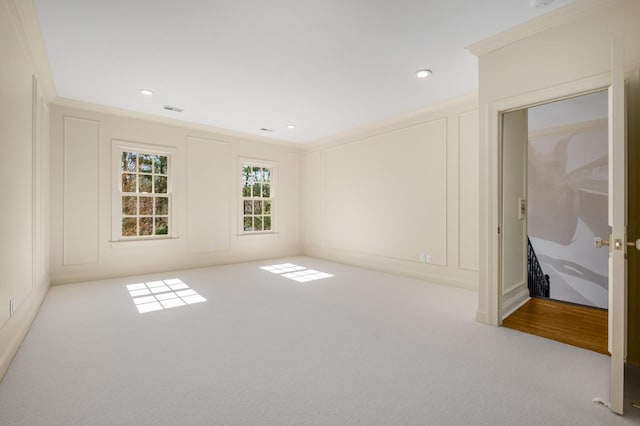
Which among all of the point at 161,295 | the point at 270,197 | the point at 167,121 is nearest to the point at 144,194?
the point at 167,121

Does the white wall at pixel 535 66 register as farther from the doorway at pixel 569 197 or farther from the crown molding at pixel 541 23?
the doorway at pixel 569 197

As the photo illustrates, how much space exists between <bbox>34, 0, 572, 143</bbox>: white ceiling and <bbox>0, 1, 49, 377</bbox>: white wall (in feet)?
1.09

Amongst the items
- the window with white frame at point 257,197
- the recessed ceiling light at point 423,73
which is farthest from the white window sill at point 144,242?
the recessed ceiling light at point 423,73

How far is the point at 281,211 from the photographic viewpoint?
709 centimetres

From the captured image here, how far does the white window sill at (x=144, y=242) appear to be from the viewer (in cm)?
496

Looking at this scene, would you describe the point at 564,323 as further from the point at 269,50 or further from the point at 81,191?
the point at 81,191

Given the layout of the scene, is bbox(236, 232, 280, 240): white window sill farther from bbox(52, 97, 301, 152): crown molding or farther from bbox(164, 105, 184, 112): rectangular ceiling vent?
bbox(164, 105, 184, 112): rectangular ceiling vent

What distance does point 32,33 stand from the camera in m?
2.74

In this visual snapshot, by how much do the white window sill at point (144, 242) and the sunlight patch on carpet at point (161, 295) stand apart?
2.81 feet

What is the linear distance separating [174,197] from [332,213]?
3080 mm

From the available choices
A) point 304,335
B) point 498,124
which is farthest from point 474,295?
point 304,335

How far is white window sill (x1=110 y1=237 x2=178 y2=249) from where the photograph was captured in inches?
195

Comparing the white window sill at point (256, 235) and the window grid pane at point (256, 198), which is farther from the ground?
the window grid pane at point (256, 198)

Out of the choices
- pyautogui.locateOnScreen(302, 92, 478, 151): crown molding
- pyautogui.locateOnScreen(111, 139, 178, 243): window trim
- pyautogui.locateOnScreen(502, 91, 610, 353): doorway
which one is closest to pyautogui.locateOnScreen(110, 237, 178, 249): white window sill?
pyautogui.locateOnScreen(111, 139, 178, 243): window trim
